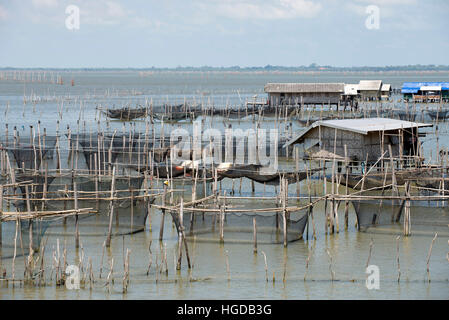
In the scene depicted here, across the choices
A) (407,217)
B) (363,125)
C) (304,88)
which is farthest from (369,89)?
(407,217)

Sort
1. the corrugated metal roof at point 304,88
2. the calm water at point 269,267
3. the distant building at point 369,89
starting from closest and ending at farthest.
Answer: the calm water at point 269,267
the corrugated metal roof at point 304,88
the distant building at point 369,89

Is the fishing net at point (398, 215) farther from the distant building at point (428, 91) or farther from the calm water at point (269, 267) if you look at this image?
the distant building at point (428, 91)

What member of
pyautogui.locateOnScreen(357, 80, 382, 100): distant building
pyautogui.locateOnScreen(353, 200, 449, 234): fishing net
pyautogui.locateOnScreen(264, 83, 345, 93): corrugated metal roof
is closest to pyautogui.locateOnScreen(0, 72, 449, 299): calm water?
pyautogui.locateOnScreen(353, 200, 449, 234): fishing net

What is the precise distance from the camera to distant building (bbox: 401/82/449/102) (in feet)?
133

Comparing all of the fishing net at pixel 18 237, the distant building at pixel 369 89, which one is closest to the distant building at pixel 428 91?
the distant building at pixel 369 89

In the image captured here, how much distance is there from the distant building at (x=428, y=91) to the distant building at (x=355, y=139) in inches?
900

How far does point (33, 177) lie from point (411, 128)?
899 cm

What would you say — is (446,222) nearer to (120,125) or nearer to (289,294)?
(289,294)

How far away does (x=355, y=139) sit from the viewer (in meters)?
A: 17.2

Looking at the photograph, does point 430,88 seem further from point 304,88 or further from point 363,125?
point 363,125

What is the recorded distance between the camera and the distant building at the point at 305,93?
3356 centimetres

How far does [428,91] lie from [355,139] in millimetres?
26254

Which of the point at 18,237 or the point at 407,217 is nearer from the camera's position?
the point at 18,237
